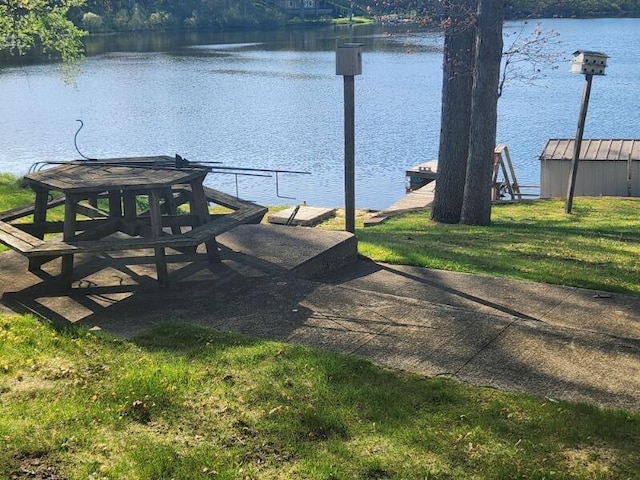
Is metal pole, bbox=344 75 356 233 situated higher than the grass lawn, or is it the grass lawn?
metal pole, bbox=344 75 356 233

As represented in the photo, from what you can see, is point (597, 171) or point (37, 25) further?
point (597, 171)

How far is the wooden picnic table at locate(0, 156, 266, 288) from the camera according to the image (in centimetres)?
611

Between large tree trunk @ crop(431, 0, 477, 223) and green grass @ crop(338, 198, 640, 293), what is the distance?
495 mm

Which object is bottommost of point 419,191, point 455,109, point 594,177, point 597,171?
point 419,191

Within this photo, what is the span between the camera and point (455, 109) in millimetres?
12500

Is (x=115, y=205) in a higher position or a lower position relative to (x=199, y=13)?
lower

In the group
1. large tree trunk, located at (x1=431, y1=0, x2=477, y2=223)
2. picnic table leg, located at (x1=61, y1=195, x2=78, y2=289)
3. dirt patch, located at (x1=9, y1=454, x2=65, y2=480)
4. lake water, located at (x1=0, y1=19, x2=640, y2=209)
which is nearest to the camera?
dirt patch, located at (x1=9, y1=454, x2=65, y2=480)

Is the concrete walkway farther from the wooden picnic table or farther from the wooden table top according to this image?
the wooden table top

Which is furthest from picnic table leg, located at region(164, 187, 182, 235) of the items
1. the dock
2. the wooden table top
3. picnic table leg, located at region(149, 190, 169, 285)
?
the dock

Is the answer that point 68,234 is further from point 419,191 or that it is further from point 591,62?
point 419,191

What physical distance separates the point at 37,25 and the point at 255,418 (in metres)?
16.4

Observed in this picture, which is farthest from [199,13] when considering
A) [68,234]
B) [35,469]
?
[35,469]

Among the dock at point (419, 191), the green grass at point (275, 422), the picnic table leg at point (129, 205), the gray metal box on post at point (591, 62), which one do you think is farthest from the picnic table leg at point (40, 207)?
the gray metal box on post at point (591, 62)

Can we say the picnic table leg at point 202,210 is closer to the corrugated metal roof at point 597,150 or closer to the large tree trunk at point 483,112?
the large tree trunk at point 483,112
